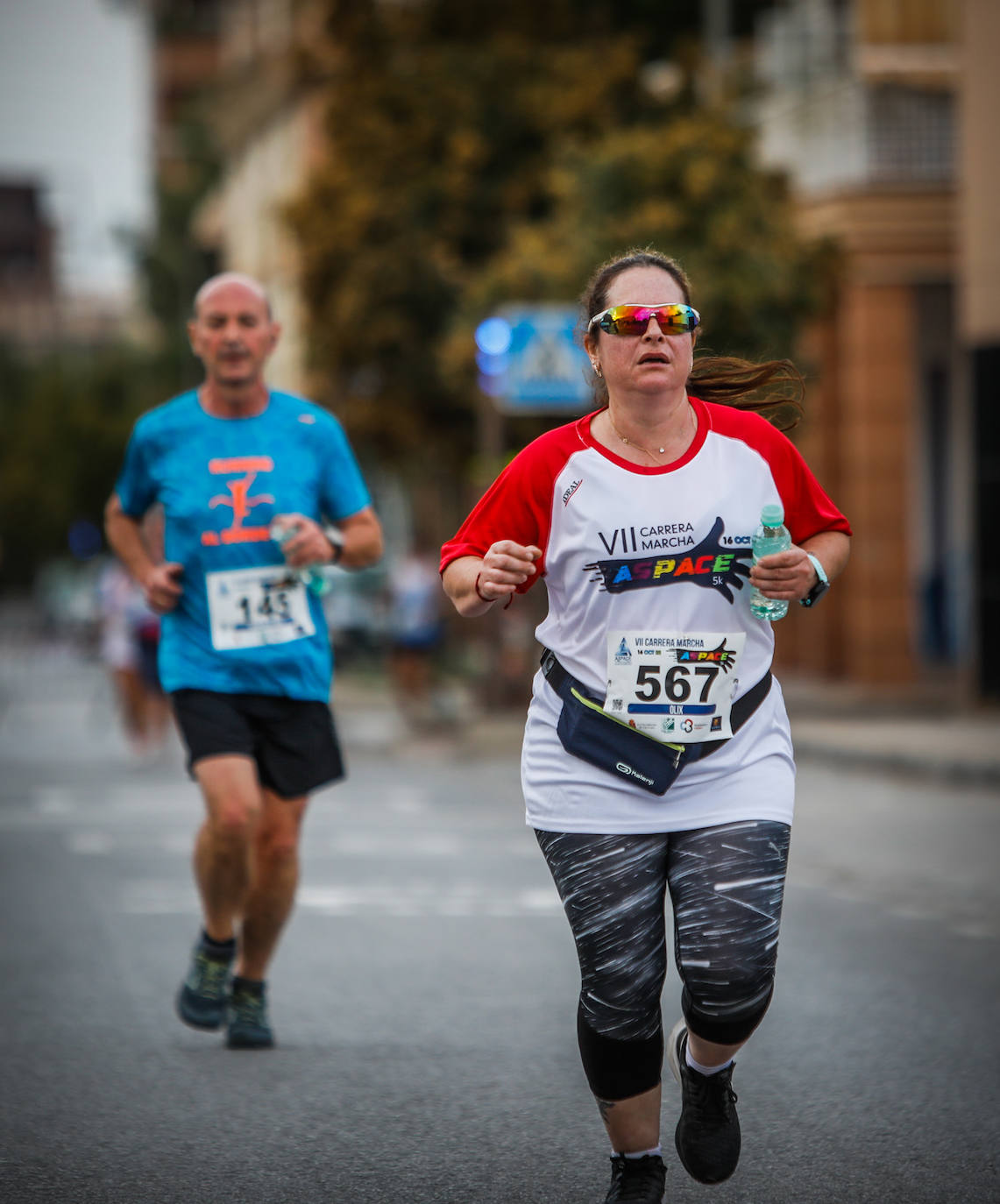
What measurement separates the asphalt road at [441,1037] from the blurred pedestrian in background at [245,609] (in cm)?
39

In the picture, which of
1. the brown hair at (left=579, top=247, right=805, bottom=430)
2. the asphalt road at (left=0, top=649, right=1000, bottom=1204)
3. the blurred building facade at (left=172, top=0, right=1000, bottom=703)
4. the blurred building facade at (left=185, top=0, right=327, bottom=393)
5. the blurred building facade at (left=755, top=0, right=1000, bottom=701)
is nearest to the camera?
the brown hair at (left=579, top=247, right=805, bottom=430)

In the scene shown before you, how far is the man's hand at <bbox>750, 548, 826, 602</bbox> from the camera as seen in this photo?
438 centimetres

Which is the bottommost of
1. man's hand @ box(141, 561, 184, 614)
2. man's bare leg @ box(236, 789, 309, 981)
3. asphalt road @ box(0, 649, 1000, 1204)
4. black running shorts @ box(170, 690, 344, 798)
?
asphalt road @ box(0, 649, 1000, 1204)

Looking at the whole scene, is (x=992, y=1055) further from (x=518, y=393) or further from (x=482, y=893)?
(x=518, y=393)

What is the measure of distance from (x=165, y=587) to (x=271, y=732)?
0.51 metres

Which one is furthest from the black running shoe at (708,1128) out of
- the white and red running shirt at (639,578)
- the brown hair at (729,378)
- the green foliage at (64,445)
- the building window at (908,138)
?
the green foliage at (64,445)

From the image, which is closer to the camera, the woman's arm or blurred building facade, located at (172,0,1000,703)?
the woman's arm

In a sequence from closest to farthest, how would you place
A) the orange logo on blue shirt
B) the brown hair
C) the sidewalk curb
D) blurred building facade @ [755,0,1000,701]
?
the brown hair < the orange logo on blue shirt < the sidewalk curb < blurred building facade @ [755,0,1000,701]

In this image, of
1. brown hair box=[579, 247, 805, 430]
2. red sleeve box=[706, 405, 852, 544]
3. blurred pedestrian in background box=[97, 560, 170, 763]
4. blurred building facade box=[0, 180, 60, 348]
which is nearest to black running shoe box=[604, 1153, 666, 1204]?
red sleeve box=[706, 405, 852, 544]

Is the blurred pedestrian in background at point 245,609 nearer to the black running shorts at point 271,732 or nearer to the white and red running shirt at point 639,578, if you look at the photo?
the black running shorts at point 271,732

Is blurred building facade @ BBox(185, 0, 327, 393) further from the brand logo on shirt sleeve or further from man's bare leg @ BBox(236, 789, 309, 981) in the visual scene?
the brand logo on shirt sleeve

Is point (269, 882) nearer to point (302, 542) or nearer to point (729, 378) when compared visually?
point (302, 542)

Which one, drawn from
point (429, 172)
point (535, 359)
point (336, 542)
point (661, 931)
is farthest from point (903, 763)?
point (429, 172)

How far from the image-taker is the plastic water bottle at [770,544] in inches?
175
